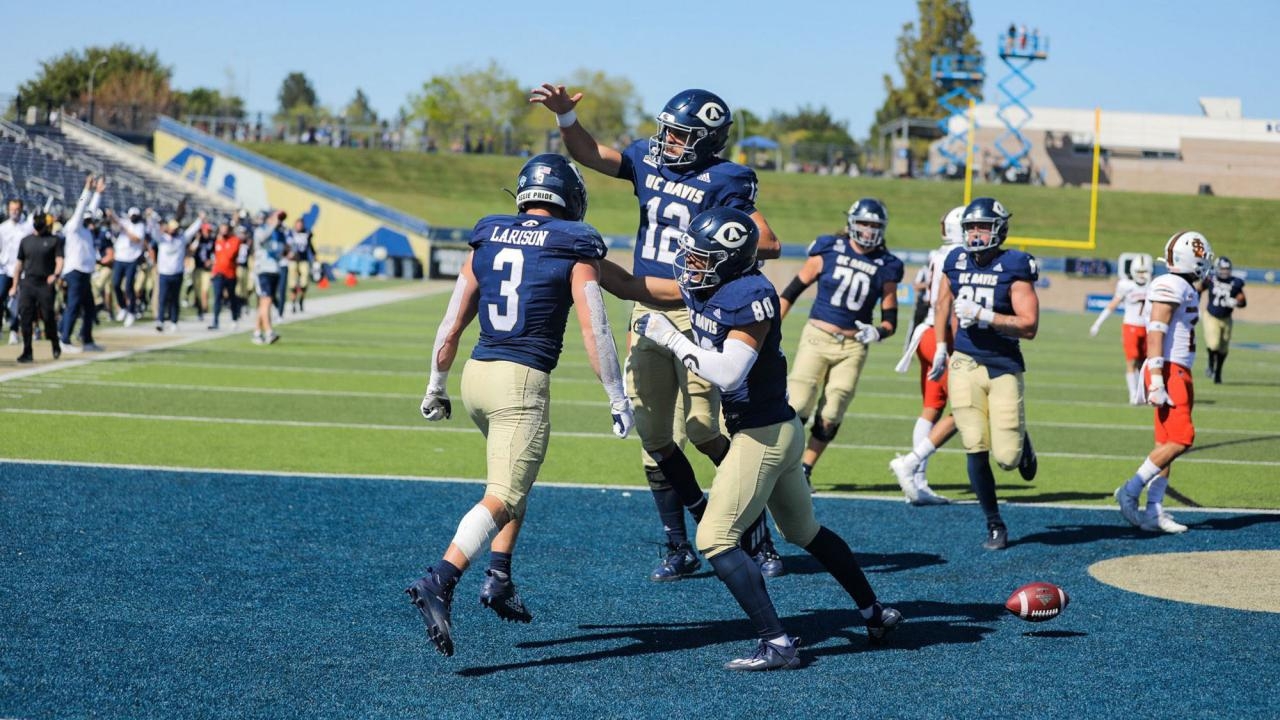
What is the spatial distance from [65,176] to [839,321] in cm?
3970

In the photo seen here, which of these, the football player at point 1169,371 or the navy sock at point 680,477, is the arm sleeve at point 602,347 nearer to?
the navy sock at point 680,477

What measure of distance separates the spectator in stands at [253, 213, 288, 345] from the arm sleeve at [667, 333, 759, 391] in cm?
1481

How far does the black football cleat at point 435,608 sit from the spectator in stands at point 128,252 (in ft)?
57.6

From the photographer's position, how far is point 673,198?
6727 millimetres

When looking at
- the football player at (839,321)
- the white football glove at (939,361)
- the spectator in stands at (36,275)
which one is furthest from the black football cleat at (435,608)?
the spectator in stands at (36,275)

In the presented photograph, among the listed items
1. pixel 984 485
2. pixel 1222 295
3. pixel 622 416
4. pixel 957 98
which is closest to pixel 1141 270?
pixel 1222 295

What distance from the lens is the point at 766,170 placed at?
65.2m

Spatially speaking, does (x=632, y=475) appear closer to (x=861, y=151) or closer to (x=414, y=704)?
(x=414, y=704)

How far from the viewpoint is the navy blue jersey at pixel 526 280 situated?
5535 mm

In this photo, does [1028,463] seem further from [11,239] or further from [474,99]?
[474,99]

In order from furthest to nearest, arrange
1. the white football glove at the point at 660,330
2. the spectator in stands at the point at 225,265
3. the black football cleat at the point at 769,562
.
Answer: the spectator in stands at the point at 225,265 < the black football cleat at the point at 769,562 < the white football glove at the point at 660,330

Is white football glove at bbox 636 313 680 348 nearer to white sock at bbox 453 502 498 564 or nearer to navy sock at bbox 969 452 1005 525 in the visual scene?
white sock at bbox 453 502 498 564

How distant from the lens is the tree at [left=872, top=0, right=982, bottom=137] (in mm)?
90125

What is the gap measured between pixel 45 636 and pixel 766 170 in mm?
61262
